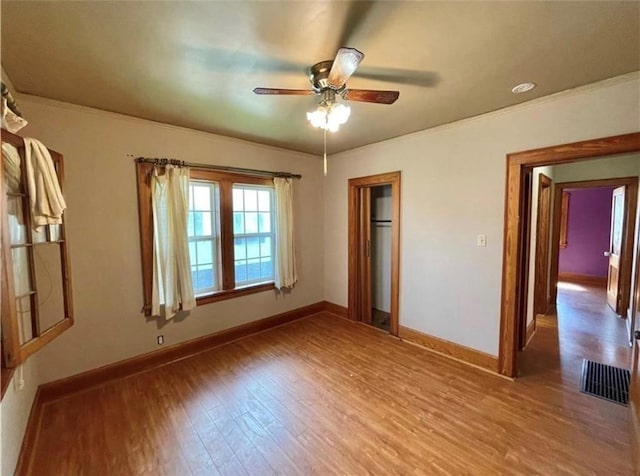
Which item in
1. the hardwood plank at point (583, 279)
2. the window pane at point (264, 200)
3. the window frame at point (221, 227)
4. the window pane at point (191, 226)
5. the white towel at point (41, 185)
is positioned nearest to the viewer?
the white towel at point (41, 185)

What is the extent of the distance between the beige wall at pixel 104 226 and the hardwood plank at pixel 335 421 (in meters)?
0.35

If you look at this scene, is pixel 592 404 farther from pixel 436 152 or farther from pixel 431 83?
pixel 431 83

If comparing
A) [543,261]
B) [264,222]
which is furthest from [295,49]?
[543,261]

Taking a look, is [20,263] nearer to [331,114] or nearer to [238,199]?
[331,114]

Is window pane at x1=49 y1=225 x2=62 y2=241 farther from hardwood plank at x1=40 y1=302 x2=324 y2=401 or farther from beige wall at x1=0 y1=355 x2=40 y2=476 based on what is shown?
hardwood plank at x1=40 y1=302 x2=324 y2=401

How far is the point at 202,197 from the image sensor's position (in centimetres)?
319

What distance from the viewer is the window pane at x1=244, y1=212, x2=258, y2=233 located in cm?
357

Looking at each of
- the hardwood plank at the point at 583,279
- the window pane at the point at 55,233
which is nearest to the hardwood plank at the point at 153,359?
the window pane at the point at 55,233

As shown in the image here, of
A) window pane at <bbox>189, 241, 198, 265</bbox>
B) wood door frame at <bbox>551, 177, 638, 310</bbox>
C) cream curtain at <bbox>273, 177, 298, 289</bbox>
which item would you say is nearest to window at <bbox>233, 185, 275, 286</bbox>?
cream curtain at <bbox>273, 177, 298, 289</bbox>

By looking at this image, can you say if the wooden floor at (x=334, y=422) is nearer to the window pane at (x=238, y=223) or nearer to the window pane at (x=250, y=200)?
the window pane at (x=238, y=223)

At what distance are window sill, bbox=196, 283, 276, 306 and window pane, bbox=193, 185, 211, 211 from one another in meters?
1.03

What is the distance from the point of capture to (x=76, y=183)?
2.35m

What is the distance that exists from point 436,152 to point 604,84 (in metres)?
1.29

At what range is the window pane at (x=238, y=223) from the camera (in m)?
3.44
